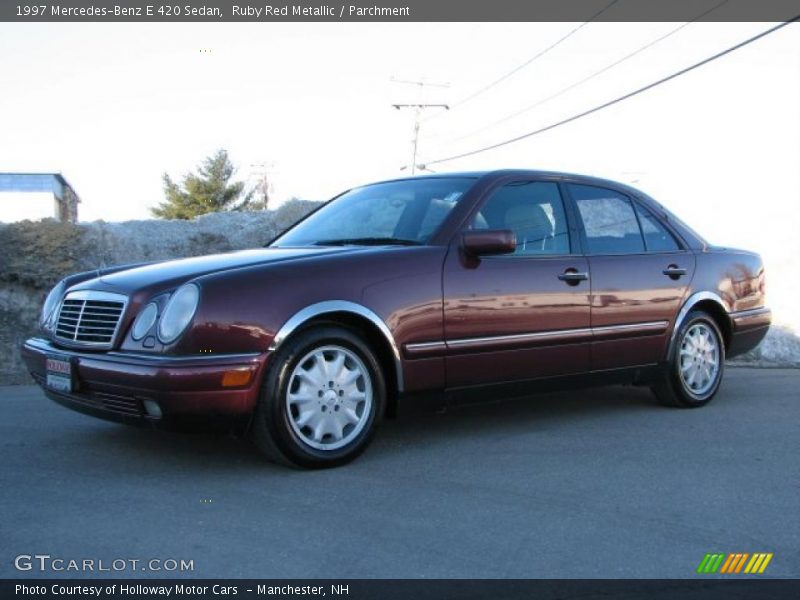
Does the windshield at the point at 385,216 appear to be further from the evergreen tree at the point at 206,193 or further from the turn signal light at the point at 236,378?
the evergreen tree at the point at 206,193

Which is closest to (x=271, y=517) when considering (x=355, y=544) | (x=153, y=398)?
(x=355, y=544)

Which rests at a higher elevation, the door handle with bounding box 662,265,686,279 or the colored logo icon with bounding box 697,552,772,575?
the door handle with bounding box 662,265,686,279

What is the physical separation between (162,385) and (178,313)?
35 centimetres

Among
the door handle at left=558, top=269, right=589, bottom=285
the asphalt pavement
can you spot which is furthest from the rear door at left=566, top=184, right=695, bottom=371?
the asphalt pavement

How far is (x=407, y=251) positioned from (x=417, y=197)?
732 mm

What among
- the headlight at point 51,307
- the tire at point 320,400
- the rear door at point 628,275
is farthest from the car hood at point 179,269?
the rear door at point 628,275

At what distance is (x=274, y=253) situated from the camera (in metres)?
4.81

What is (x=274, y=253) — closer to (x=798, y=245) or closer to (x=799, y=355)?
(x=799, y=355)

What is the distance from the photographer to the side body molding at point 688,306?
605cm

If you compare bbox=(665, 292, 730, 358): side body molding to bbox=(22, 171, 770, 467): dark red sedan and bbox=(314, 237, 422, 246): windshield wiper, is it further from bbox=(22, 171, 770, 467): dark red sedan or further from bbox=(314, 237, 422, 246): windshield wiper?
bbox=(314, 237, 422, 246): windshield wiper

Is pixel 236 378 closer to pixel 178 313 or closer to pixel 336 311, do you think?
pixel 178 313

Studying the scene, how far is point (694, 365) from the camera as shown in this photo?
626cm

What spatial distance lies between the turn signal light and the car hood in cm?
53

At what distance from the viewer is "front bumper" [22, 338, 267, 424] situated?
3.97 m
